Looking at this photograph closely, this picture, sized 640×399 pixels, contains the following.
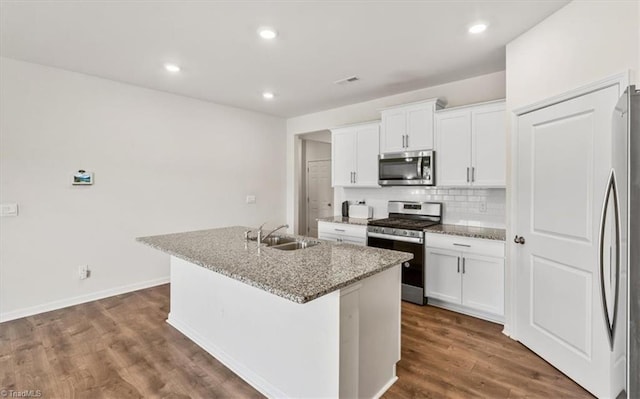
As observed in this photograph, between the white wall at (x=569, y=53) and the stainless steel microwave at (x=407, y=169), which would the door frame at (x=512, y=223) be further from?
the stainless steel microwave at (x=407, y=169)

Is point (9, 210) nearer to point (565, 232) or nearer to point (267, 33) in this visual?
point (267, 33)

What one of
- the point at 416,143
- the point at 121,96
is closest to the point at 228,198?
the point at 121,96

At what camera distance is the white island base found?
162cm

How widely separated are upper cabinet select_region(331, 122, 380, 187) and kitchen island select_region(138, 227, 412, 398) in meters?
2.00

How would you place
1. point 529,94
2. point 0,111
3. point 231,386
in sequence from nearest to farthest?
point 231,386 < point 529,94 < point 0,111

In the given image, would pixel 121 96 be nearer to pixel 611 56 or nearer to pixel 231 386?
pixel 231 386

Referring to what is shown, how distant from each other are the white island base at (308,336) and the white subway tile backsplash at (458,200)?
1998 millimetres

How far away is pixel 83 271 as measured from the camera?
355cm

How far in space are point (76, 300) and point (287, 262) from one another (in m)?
3.13

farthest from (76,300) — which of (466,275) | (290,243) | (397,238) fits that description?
(466,275)

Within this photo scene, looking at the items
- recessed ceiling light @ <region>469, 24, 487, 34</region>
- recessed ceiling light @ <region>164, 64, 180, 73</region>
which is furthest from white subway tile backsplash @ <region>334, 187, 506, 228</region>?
recessed ceiling light @ <region>164, 64, 180, 73</region>

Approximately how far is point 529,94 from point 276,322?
265 cm

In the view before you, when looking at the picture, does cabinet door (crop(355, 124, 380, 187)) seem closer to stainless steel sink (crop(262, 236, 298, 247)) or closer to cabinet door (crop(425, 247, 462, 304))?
cabinet door (crop(425, 247, 462, 304))

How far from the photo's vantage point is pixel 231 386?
2072 mm
